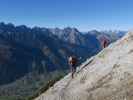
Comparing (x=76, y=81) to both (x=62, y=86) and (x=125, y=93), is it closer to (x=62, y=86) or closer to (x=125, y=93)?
(x=62, y=86)

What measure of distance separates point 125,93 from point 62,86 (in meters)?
11.4

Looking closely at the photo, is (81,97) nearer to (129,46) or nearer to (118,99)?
(118,99)

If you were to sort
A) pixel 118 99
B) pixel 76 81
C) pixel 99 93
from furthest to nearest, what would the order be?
pixel 76 81 → pixel 99 93 → pixel 118 99

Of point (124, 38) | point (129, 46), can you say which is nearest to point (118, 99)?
point (129, 46)

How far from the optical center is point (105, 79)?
33719mm

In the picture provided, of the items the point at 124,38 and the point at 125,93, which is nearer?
the point at 125,93

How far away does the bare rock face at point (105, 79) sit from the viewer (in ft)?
102

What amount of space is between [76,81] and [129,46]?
8.65 metres

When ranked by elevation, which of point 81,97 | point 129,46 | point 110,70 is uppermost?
point 129,46

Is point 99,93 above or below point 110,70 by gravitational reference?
below

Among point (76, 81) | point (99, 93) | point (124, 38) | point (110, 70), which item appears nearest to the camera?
point (99, 93)

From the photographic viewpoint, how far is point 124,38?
4219 cm

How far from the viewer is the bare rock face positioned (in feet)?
102

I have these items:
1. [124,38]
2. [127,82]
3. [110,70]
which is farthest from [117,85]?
[124,38]
